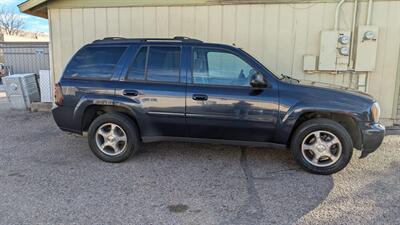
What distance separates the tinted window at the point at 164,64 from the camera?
4812 mm

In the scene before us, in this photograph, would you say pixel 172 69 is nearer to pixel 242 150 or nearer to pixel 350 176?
pixel 242 150

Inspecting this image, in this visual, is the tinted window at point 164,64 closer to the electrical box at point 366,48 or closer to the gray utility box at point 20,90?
the electrical box at point 366,48

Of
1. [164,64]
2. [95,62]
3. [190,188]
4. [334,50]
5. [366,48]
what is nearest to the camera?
[190,188]

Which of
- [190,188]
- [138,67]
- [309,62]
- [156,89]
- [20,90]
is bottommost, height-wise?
[190,188]

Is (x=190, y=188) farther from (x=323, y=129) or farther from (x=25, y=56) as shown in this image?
(x=25, y=56)

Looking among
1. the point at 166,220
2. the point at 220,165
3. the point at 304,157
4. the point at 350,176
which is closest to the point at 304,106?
the point at 304,157

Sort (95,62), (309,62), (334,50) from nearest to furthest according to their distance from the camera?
1. (95,62)
2. (334,50)
3. (309,62)

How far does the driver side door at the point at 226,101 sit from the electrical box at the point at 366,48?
335 cm

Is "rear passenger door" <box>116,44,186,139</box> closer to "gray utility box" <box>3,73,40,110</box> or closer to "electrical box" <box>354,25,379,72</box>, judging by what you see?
"electrical box" <box>354,25,379,72</box>

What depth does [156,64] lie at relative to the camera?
16.0 feet

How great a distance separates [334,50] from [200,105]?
12.4 ft

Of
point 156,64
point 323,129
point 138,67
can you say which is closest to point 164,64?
point 156,64

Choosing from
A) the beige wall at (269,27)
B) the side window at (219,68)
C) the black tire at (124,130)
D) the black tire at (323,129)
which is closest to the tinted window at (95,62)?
the black tire at (124,130)

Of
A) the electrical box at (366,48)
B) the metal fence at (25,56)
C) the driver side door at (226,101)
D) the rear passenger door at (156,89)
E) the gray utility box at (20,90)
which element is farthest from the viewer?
the metal fence at (25,56)
